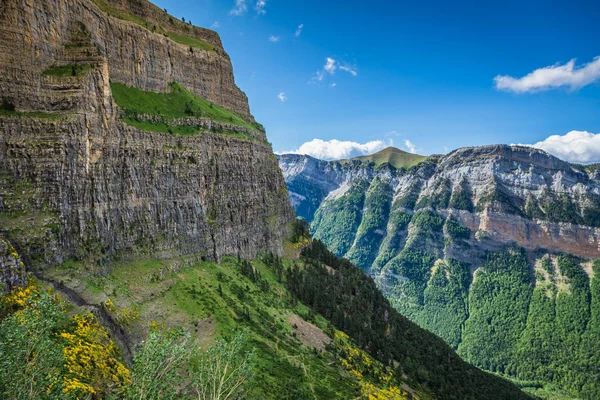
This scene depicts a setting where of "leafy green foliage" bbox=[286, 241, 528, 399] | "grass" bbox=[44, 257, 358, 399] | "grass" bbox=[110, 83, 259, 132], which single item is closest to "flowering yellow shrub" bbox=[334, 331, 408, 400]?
"grass" bbox=[44, 257, 358, 399]

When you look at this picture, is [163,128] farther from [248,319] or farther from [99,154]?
[248,319]

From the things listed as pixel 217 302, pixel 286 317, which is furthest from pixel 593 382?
pixel 217 302

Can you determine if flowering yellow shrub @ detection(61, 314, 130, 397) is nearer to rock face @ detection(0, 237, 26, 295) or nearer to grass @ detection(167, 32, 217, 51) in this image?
rock face @ detection(0, 237, 26, 295)

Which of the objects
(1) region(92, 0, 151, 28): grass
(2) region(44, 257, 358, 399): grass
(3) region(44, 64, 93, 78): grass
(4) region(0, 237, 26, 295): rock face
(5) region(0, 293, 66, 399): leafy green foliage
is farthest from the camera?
(1) region(92, 0, 151, 28): grass

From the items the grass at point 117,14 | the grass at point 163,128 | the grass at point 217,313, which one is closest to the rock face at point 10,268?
the grass at point 217,313

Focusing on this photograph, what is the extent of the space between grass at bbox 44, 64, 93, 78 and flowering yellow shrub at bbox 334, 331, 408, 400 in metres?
76.9

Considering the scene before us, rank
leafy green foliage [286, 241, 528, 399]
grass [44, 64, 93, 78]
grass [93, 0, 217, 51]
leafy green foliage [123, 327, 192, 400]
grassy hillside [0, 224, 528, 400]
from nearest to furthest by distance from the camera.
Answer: leafy green foliage [123, 327, 192, 400] → grassy hillside [0, 224, 528, 400] → grass [44, 64, 93, 78] → grass [93, 0, 217, 51] → leafy green foliage [286, 241, 528, 399]

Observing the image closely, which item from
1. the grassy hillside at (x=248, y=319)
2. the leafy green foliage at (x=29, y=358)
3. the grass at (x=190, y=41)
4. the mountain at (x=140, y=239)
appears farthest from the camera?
the grass at (x=190, y=41)

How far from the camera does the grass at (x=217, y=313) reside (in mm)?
53156

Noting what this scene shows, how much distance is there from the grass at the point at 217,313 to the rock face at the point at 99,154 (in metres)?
4.31

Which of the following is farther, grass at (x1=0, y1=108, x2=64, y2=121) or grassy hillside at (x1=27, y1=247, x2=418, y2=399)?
→ grassy hillside at (x1=27, y1=247, x2=418, y2=399)

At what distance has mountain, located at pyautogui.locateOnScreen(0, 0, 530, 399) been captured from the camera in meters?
37.5

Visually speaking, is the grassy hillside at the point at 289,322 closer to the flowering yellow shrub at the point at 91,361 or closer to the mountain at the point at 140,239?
the mountain at the point at 140,239

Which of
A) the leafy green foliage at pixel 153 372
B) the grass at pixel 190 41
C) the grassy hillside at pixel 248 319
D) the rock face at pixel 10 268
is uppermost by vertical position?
the grass at pixel 190 41
